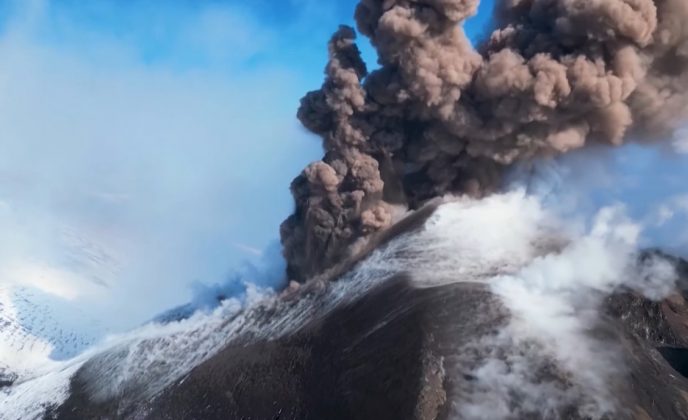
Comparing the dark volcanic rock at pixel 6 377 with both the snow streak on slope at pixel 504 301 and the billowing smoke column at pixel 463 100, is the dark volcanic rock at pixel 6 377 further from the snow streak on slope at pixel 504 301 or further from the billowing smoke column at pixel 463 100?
the billowing smoke column at pixel 463 100

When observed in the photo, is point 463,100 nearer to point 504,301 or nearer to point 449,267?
point 449,267

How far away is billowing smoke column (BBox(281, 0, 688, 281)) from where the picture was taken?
74.8 feet

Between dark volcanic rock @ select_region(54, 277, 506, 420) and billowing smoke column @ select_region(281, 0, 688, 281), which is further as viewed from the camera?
billowing smoke column @ select_region(281, 0, 688, 281)

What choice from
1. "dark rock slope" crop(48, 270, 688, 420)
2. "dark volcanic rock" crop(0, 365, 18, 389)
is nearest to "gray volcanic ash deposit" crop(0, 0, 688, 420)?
"dark rock slope" crop(48, 270, 688, 420)

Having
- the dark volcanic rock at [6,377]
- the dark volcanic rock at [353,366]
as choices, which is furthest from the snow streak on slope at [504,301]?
the dark volcanic rock at [6,377]

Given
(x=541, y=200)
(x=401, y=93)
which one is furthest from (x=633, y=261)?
(x=401, y=93)

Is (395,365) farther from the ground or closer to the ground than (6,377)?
closer to the ground

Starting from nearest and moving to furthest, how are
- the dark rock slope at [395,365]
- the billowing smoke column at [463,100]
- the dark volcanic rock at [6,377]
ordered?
1. the dark rock slope at [395,365]
2. the billowing smoke column at [463,100]
3. the dark volcanic rock at [6,377]

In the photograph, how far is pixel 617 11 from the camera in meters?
21.6

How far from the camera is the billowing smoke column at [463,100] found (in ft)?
74.8

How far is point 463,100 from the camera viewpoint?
83.5 ft

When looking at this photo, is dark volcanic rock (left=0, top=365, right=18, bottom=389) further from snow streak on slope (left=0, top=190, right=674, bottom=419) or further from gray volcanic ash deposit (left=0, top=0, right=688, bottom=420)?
snow streak on slope (left=0, top=190, right=674, bottom=419)

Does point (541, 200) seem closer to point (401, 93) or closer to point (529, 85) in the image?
point (529, 85)

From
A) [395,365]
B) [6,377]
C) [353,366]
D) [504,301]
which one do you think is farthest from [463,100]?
[6,377]
